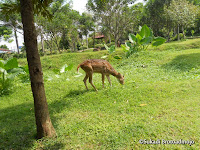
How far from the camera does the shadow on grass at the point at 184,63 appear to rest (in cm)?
811

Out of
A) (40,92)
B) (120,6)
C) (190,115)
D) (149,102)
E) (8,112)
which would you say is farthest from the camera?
(120,6)

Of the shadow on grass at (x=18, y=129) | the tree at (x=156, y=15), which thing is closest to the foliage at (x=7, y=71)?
the shadow on grass at (x=18, y=129)

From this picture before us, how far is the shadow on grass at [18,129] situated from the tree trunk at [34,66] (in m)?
0.30

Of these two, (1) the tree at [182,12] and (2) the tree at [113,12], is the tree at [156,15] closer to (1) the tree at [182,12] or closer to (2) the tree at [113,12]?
(1) the tree at [182,12]

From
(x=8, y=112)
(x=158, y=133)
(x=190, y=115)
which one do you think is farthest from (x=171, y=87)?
(x=8, y=112)

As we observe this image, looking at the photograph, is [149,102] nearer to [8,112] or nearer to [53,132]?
[53,132]

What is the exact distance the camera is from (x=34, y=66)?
2.96m

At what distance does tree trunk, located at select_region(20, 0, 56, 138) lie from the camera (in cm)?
289

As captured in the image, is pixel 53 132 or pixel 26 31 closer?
pixel 26 31

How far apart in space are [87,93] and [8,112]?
2610 millimetres

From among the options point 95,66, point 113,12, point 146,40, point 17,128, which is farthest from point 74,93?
point 113,12

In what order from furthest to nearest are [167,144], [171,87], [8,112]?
[171,87]
[8,112]
[167,144]

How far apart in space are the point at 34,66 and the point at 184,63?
8.17 m

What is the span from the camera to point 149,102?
4.66 metres
